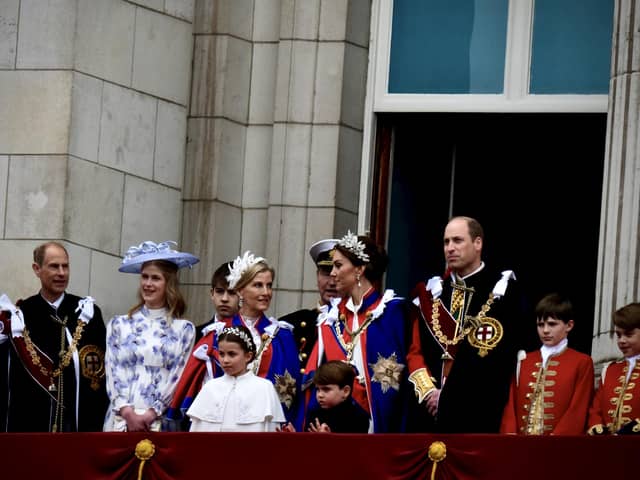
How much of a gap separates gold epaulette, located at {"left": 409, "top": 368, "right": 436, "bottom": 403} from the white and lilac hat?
2150 mm

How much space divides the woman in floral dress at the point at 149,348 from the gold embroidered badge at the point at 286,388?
2.59ft

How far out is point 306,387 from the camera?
43.1 feet

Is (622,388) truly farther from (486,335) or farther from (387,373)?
(387,373)

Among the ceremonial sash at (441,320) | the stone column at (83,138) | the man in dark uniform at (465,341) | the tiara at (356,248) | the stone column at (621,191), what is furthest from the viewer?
the stone column at (83,138)

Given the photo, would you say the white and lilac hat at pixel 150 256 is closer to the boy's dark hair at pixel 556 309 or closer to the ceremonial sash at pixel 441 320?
the ceremonial sash at pixel 441 320

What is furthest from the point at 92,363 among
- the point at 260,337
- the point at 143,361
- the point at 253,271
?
the point at 253,271

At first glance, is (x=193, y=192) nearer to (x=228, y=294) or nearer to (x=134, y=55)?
(x=134, y=55)

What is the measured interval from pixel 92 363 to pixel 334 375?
224cm

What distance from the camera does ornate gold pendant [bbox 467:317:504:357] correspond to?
12.8 meters

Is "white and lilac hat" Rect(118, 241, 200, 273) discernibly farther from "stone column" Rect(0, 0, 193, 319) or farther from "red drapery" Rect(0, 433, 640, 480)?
"red drapery" Rect(0, 433, 640, 480)

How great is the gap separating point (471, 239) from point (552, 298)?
2.14 ft

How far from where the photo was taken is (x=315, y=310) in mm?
14352

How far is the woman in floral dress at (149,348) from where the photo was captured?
1360 cm

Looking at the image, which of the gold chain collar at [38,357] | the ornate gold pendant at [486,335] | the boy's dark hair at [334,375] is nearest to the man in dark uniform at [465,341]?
the ornate gold pendant at [486,335]
